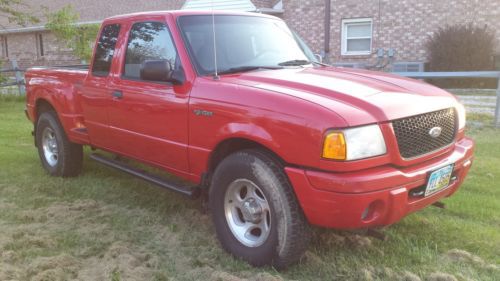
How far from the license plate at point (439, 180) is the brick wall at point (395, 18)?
47.8 ft

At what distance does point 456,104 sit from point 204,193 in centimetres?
212

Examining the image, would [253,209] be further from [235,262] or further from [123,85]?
[123,85]

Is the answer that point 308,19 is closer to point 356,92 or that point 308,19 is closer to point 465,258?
point 356,92

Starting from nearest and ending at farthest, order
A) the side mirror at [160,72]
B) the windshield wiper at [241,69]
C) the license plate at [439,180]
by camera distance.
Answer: the license plate at [439,180]
the side mirror at [160,72]
the windshield wiper at [241,69]

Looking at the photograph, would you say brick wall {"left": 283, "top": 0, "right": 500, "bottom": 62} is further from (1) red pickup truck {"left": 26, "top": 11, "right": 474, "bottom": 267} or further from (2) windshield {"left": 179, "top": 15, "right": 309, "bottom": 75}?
(2) windshield {"left": 179, "top": 15, "right": 309, "bottom": 75}

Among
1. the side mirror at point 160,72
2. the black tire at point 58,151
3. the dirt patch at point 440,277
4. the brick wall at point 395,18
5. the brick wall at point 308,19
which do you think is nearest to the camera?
the dirt patch at point 440,277

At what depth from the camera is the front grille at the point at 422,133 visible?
3.26 meters

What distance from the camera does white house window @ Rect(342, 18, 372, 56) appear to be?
59.0 ft

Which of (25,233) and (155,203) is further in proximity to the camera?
(155,203)

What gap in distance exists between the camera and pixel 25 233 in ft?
13.9

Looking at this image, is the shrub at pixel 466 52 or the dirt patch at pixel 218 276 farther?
the shrub at pixel 466 52

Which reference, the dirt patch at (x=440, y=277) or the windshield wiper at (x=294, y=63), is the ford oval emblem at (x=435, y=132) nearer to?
the dirt patch at (x=440, y=277)

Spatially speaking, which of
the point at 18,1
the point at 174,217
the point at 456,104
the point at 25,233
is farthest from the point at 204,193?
the point at 18,1

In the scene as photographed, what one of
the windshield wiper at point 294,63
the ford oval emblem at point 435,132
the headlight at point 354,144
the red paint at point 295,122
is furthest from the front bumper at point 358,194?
the windshield wiper at point 294,63
